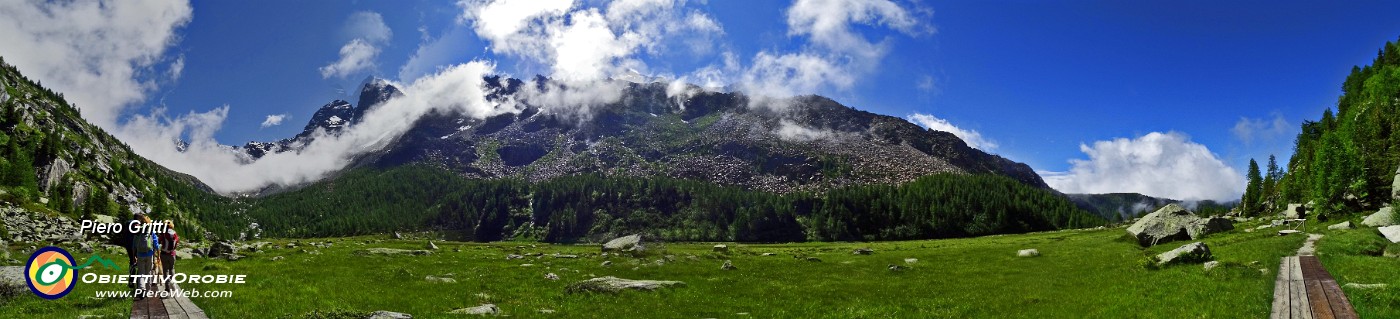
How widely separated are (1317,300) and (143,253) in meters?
42.6

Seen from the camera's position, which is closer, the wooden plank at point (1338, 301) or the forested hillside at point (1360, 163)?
the wooden plank at point (1338, 301)

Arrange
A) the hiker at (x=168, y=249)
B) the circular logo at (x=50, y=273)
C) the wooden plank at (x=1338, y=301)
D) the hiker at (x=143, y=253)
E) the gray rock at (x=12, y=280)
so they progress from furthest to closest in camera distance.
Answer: the hiker at (x=168, y=249)
the circular logo at (x=50, y=273)
the gray rock at (x=12, y=280)
the hiker at (x=143, y=253)
the wooden plank at (x=1338, y=301)

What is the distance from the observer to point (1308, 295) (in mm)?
22203

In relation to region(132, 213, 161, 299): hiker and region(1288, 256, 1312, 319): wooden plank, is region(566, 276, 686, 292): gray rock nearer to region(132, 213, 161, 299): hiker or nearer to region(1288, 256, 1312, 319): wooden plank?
region(132, 213, 161, 299): hiker

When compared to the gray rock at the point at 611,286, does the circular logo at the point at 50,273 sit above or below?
above

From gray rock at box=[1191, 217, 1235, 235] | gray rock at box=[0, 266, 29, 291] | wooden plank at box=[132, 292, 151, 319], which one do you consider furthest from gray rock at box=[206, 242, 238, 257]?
gray rock at box=[1191, 217, 1235, 235]

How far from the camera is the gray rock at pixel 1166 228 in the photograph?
6588 cm

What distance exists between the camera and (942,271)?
53312 mm

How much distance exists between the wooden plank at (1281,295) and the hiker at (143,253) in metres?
38.9

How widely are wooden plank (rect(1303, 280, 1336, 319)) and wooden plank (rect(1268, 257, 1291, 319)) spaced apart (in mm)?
631

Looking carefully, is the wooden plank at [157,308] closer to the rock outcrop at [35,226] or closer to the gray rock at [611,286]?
the gray rock at [611,286]

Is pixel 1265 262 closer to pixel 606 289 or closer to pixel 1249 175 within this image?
pixel 606 289

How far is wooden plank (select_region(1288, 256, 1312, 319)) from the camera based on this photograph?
19.1 meters

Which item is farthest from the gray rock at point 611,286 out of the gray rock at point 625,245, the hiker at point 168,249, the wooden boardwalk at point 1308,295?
the gray rock at point 625,245
